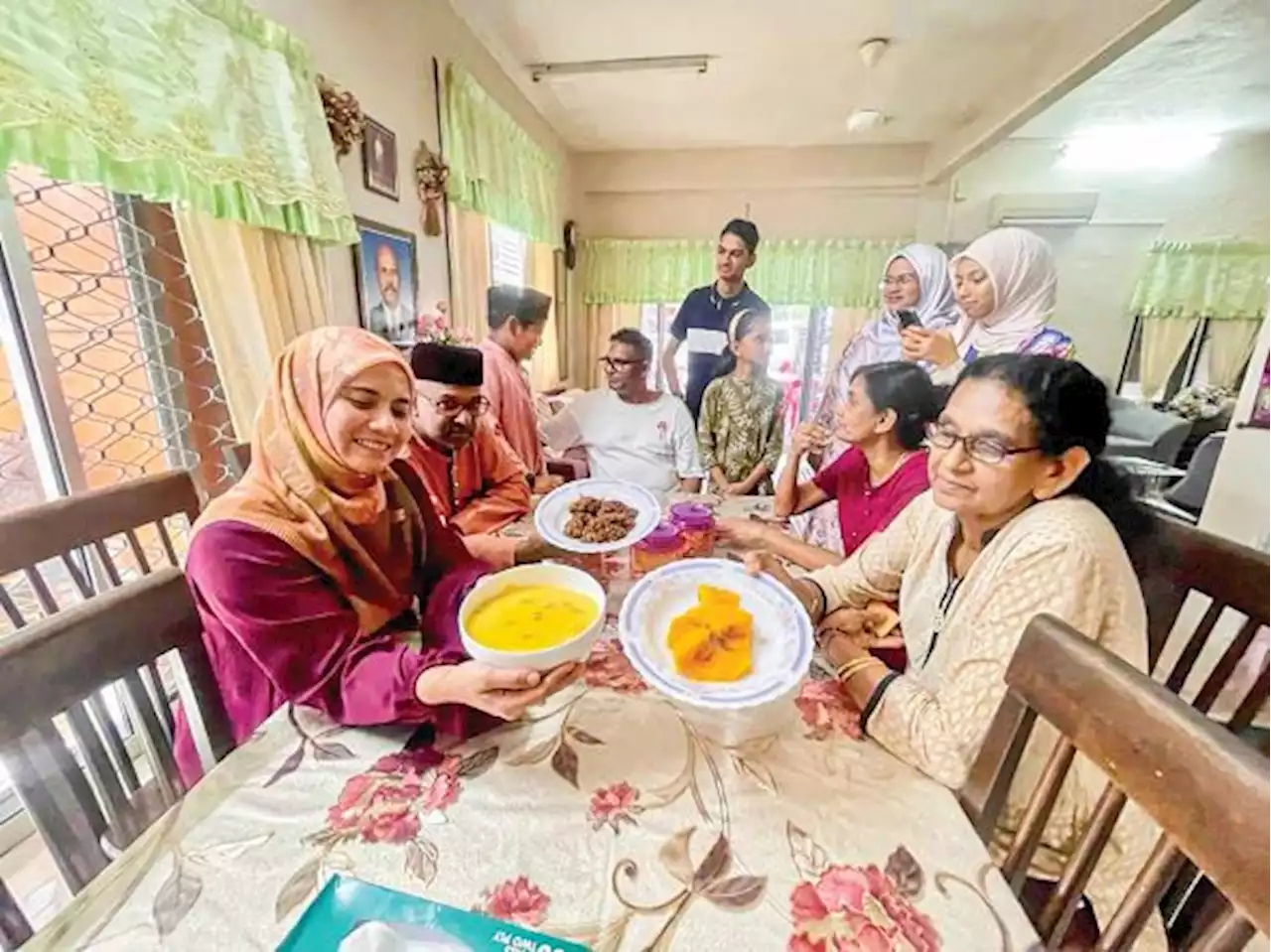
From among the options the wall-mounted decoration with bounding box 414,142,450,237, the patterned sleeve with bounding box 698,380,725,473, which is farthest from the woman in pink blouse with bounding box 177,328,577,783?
the wall-mounted decoration with bounding box 414,142,450,237

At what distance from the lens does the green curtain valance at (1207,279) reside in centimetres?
458

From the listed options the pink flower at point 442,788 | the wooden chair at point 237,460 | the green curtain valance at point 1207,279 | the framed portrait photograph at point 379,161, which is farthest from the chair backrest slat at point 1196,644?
the green curtain valance at point 1207,279

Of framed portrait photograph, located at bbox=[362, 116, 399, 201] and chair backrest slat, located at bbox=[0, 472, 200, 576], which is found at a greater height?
framed portrait photograph, located at bbox=[362, 116, 399, 201]

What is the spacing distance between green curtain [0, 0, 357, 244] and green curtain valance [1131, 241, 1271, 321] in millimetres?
6031

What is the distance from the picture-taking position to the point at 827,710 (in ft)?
2.63

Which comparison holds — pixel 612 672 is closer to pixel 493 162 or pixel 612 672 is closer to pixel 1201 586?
pixel 1201 586

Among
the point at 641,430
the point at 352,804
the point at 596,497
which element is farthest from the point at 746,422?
the point at 352,804

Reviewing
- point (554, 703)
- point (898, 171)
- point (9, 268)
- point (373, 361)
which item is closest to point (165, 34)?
point (9, 268)

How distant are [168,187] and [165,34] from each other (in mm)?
321

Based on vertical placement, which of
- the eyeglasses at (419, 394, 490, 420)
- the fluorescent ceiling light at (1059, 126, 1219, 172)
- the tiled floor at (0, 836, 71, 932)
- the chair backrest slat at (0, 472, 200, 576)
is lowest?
the tiled floor at (0, 836, 71, 932)

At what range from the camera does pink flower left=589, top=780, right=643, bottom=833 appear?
2.00ft

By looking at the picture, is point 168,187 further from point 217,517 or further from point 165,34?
point 217,517

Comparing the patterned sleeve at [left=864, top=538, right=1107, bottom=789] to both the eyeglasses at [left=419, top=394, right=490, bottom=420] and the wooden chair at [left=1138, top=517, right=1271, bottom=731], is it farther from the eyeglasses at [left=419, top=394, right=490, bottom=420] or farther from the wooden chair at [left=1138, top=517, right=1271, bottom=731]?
the eyeglasses at [left=419, top=394, right=490, bottom=420]

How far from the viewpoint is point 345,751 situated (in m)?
0.71
